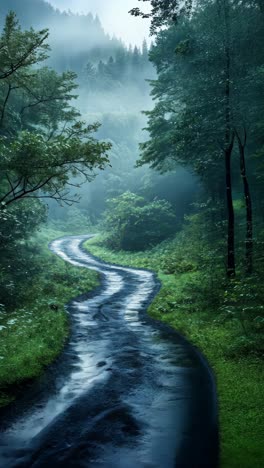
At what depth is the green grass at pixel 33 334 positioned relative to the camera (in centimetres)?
971

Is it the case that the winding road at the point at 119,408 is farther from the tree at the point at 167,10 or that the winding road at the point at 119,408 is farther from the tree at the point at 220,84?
the tree at the point at 167,10

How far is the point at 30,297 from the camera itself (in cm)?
1720

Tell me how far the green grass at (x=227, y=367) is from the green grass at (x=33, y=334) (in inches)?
188

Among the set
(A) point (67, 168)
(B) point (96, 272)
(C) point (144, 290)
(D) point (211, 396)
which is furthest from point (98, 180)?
(D) point (211, 396)

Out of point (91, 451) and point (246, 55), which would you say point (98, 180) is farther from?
point (91, 451)

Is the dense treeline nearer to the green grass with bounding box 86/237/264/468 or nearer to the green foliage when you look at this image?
the green foliage

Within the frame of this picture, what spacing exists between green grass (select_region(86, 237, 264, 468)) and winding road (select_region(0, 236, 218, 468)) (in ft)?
1.02

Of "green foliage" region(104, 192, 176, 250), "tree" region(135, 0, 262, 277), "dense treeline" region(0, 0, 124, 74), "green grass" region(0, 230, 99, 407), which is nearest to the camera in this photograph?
"green grass" region(0, 230, 99, 407)

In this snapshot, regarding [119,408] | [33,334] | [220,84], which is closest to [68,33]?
[220,84]

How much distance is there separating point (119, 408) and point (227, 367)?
3.43 meters

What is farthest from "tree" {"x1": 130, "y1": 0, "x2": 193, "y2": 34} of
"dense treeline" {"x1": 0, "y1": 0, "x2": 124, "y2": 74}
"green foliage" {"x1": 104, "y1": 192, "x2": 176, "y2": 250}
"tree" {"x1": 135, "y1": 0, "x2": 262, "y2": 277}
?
"dense treeline" {"x1": 0, "y1": 0, "x2": 124, "y2": 74}

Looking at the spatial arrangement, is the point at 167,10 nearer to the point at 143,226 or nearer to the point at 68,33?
the point at 143,226

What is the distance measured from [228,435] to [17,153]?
991 cm

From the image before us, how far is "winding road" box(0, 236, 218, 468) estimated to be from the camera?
6668 millimetres
